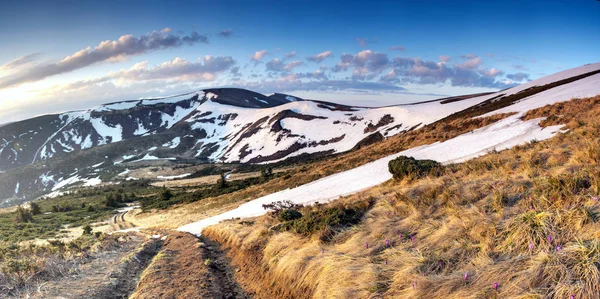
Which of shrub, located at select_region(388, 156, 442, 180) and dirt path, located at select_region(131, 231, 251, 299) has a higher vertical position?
shrub, located at select_region(388, 156, 442, 180)

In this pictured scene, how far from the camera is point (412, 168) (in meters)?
13.2

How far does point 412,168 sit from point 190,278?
944 cm

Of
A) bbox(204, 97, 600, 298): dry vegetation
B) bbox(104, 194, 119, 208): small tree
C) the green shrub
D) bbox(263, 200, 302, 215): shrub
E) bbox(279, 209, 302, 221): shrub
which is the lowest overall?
bbox(104, 194, 119, 208): small tree

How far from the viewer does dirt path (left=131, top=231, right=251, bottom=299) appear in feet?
27.6

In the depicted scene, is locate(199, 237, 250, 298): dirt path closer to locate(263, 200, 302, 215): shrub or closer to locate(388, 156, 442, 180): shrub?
locate(263, 200, 302, 215): shrub

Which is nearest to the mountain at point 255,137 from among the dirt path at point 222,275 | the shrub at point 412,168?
the shrub at point 412,168

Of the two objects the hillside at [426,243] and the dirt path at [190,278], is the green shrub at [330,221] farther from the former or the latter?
the dirt path at [190,278]

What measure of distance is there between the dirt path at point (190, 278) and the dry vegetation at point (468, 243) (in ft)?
2.09

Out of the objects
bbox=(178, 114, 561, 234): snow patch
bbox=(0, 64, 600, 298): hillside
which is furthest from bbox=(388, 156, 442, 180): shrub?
bbox=(178, 114, 561, 234): snow patch

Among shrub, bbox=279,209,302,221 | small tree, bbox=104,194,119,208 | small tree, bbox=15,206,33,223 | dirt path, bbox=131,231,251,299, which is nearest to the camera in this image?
dirt path, bbox=131,231,251,299

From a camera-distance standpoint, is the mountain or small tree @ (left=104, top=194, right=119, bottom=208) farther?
the mountain

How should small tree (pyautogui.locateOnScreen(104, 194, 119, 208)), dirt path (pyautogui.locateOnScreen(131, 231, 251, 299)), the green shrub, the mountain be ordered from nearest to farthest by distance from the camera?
dirt path (pyautogui.locateOnScreen(131, 231, 251, 299)) < the green shrub < small tree (pyautogui.locateOnScreen(104, 194, 119, 208)) < the mountain

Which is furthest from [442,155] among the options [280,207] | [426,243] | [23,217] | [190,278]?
[23,217]

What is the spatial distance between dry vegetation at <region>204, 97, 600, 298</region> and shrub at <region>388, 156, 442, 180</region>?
184cm
